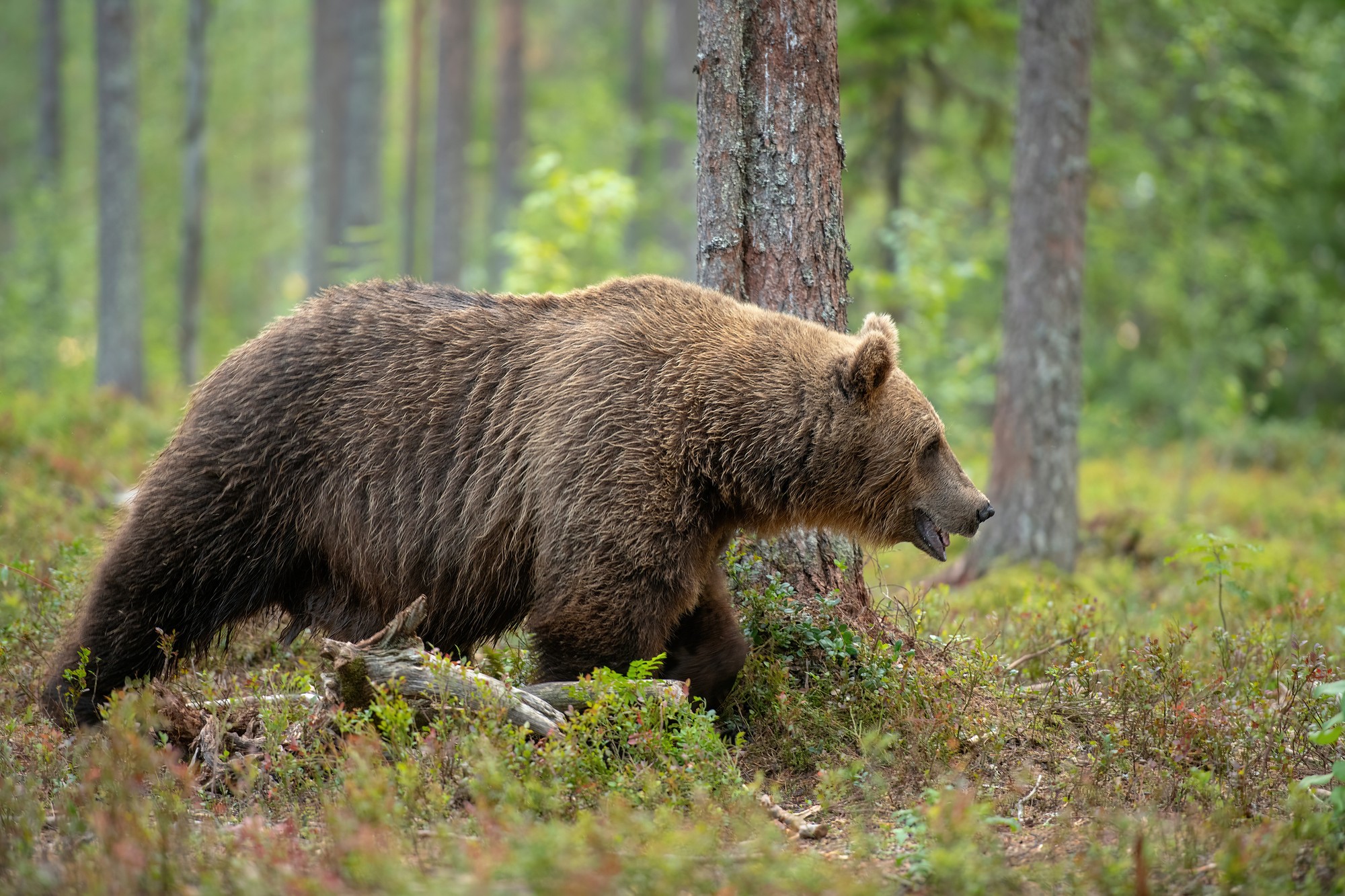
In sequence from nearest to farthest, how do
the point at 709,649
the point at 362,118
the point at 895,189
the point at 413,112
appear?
the point at 709,649 < the point at 895,189 < the point at 362,118 < the point at 413,112

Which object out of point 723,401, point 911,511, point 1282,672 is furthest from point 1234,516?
point 723,401

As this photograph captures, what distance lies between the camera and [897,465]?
562cm

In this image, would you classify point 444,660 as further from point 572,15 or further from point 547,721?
point 572,15

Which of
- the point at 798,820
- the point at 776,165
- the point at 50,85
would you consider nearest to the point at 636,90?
the point at 50,85

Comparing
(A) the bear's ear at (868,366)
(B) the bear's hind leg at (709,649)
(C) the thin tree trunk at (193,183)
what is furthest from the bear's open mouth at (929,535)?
(C) the thin tree trunk at (193,183)

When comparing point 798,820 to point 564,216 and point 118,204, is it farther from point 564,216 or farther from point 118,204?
point 118,204

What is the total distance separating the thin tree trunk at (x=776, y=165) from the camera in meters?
6.24

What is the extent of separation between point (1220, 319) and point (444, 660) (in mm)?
18491

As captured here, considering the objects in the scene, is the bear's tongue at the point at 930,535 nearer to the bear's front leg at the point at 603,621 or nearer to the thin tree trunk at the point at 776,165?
the thin tree trunk at the point at 776,165

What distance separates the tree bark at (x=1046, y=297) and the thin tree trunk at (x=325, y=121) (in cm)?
2028

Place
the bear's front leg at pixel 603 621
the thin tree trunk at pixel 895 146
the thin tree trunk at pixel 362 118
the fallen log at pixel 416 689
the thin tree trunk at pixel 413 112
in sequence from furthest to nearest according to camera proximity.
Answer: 1. the thin tree trunk at pixel 413 112
2. the thin tree trunk at pixel 362 118
3. the thin tree trunk at pixel 895 146
4. the bear's front leg at pixel 603 621
5. the fallen log at pixel 416 689

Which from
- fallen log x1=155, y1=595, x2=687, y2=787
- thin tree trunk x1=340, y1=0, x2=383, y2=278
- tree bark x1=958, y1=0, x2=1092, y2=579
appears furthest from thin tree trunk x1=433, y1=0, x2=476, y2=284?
fallen log x1=155, y1=595, x2=687, y2=787

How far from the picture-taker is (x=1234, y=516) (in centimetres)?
1402

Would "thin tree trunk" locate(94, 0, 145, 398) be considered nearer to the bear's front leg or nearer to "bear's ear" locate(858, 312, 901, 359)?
the bear's front leg
